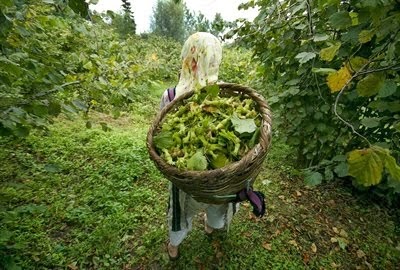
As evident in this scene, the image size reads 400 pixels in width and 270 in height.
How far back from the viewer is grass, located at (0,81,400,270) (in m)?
2.52

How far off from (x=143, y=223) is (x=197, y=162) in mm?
1691

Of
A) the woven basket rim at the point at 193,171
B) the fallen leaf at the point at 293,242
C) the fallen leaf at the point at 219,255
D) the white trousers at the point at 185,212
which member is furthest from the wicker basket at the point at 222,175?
the fallen leaf at the point at 293,242

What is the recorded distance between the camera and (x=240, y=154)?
5.35 ft

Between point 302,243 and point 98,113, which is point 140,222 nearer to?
point 302,243

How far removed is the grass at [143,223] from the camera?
2523 millimetres

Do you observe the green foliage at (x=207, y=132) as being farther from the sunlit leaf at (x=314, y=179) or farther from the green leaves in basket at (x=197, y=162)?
the sunlit leaf at (x=314, y=179)

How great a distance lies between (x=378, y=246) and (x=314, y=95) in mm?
1507

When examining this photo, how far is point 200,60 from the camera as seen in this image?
200cm

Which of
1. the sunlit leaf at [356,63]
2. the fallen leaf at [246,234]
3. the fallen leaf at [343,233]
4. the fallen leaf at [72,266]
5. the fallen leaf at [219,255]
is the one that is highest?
the sunlit leaf at [356,63]

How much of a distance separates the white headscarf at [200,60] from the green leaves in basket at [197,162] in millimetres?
582

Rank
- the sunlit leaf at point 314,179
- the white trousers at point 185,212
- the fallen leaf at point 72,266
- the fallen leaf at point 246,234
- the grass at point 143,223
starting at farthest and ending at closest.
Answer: the fallen leaf at point 246,234, the grass at point 143,223, the fallen leaf at point 72,266, the white trousers at point 185,212, the sunlit leaf at point 314,179

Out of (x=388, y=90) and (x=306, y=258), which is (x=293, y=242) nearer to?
(x=306, y=258)

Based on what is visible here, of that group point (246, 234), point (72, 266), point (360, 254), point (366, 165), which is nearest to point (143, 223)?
point (72, 266)

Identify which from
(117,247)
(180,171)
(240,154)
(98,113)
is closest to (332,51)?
(240,154)
